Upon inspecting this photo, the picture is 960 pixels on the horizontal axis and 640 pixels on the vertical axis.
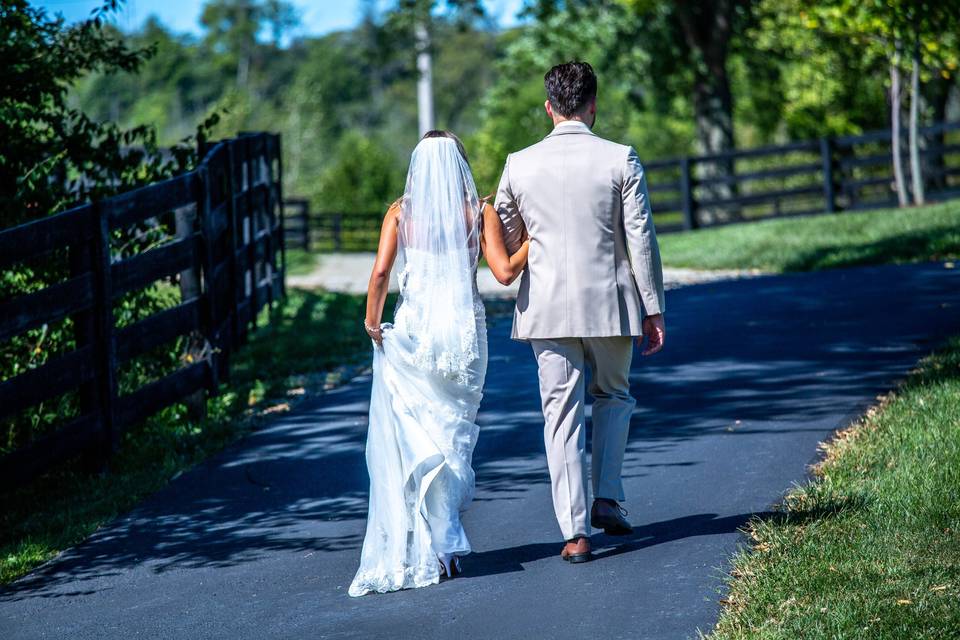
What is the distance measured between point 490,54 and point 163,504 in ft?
245

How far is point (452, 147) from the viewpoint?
5.48 metres

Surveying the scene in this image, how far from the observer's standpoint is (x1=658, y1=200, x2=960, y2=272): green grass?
1570 cm

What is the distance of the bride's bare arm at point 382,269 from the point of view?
5.47 m

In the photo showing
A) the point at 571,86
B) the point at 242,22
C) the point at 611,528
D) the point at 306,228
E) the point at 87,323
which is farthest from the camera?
the point at 242,22

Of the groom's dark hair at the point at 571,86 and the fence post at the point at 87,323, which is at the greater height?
the groom's dark hair at the point at 571,86

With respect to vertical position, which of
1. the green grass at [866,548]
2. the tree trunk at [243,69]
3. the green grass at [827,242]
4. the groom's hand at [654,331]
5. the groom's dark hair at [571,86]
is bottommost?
the green grass at [866,548]

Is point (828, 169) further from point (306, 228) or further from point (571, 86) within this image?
point (571, 86)

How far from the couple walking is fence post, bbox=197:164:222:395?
4117mm

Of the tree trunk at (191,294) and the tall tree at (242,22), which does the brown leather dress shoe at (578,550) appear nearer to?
the tree trunk at (191,294)

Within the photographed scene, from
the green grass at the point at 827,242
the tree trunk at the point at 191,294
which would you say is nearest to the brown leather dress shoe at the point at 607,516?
the tree trunk at the point at 191,294

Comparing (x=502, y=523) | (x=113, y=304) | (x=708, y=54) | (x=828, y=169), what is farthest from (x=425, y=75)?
(x=502, y=523)

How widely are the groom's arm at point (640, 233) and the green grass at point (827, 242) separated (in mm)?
10403

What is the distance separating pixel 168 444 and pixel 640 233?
13.8 ft

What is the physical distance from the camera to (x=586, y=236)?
5.37 meters
